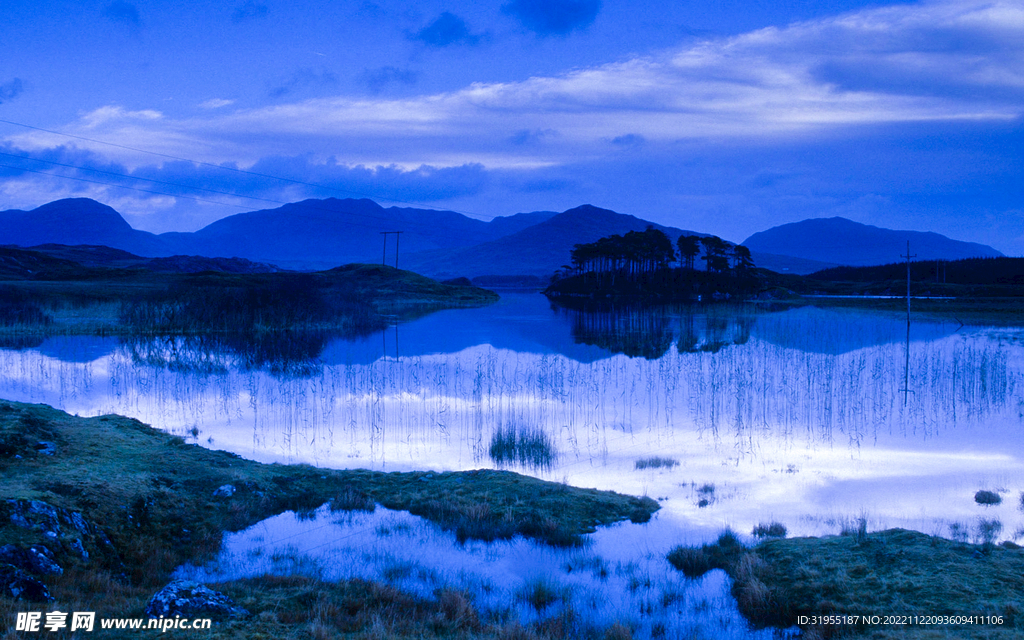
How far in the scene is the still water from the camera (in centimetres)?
1056

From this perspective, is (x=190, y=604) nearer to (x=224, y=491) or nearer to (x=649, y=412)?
(x=224, y=491)

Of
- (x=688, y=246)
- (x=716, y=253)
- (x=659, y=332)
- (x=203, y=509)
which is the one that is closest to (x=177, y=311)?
(x=659, y=332)

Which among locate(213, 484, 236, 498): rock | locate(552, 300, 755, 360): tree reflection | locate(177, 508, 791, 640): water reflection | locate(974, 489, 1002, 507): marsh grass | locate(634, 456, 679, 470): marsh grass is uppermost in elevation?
locate(552, 300, 755, 360): tree reflection

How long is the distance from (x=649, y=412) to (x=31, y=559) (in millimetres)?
12890

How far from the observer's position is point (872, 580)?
6672 mm

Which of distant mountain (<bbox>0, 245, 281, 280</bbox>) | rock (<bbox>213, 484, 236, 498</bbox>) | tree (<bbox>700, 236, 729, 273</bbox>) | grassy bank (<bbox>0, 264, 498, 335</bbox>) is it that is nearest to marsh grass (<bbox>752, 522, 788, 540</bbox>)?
rock (<bbox>213, 484, 236, 498</bbox>)

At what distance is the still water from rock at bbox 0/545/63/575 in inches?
224

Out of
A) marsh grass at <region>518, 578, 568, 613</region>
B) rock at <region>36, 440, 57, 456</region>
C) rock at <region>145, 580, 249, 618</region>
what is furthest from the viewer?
rock at <region>36, 440, 57, 456</region>

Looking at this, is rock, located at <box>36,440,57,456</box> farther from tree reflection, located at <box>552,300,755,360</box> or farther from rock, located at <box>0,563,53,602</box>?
tree reflection, located at <box>552,300,755,360</box>

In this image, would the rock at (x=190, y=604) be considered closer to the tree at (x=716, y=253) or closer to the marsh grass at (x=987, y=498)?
the marsh grass at (x=987, y=498)

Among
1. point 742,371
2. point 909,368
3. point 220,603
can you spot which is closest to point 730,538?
point 220,603

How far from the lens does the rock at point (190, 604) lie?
18.5 ft

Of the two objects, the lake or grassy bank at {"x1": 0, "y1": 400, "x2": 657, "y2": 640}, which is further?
the lake

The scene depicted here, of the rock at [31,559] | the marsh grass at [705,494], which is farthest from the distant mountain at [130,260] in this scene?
the marsh grass at [705,494]
